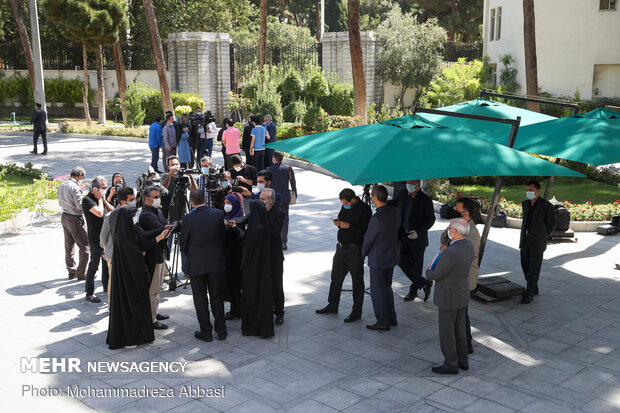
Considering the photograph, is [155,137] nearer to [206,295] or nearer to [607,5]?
[206,295]

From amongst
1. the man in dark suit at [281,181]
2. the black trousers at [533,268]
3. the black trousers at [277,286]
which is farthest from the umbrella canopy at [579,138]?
the black trousers at [277,286]

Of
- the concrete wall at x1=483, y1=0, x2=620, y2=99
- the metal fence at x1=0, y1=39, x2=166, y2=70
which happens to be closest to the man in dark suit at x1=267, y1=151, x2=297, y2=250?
the concrete wall at x1=483, y1=0, x2=620, y2=99

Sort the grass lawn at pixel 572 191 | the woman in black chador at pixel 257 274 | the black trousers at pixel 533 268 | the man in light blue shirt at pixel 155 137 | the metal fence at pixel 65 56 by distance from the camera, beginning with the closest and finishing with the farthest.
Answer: the woman in black chador at pixel 257 274, the black trousers at pixel 533 268, the grass lawn at pixel 572 191, the man in light blue shirt at pixel 155 137, the metal fence at pixel 65 56

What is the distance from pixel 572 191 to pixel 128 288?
43.2ft

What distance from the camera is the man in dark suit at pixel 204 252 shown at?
7551mm

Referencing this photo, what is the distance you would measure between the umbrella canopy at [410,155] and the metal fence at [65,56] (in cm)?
3159

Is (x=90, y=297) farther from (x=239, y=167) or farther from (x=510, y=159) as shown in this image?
(x=510, y=159)

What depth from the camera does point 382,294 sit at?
26.6 feet

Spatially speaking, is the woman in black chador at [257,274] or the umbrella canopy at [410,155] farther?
the woman in black chador at [257,274]

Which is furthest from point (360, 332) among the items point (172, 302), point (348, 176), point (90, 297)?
point (90, 297)

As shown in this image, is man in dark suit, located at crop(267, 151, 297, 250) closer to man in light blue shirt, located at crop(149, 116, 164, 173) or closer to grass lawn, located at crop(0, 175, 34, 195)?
man in light blue shirt, located at crop(149, 116, 164, 173)

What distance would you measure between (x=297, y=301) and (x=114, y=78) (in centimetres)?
3116

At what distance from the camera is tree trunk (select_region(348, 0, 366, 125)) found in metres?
22.0

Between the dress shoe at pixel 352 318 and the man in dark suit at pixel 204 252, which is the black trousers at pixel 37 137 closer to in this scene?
the man in dark suit at pixel 204 252
